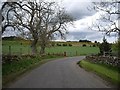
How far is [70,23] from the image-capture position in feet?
227

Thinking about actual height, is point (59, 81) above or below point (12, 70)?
below

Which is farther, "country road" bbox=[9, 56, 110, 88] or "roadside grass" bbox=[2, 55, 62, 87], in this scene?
"roadside grass" bbox=[2, 55, 62, 87]

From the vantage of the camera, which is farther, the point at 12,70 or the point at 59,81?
the point at 12,70

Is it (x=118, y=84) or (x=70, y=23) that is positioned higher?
(x=70, y=23)

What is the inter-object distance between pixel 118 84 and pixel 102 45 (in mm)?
39167

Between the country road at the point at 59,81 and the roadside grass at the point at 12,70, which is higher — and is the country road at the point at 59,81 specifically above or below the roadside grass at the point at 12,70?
below

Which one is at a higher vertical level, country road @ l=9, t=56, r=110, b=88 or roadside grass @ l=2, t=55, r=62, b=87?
roadside grass @ l=2, t=55, r=62, b=87

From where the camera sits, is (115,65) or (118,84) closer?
(118,84)

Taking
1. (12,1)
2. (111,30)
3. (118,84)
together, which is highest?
(12,1)

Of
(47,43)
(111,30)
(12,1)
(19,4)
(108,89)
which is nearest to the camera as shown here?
(108,89)

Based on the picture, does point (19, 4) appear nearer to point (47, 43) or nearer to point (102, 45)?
point (102, 45)

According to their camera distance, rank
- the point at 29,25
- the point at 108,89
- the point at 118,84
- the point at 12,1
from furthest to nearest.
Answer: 1. the point at 29,25
2. the point at 12,1
3. the point at 118,84
4. the point at 108,89

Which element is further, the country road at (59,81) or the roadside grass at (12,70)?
the roadside grass at (12,70)

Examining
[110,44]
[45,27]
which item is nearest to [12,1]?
[110,44]
